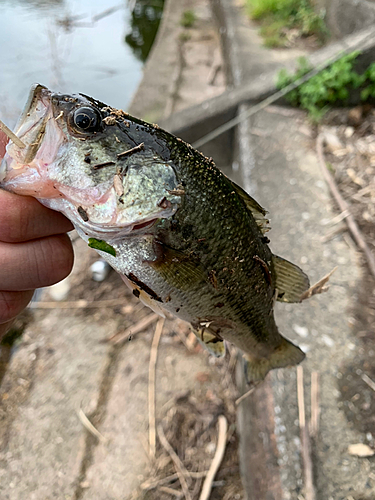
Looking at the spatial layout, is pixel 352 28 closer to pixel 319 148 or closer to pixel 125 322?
pixel 319 148

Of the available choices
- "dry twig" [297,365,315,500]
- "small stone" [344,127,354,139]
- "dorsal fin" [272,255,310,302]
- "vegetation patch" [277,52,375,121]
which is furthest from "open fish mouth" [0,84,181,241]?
"vegetation patch" [277,52,375,121]

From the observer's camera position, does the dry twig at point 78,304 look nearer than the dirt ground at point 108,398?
No

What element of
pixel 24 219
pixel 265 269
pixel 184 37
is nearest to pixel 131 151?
pixel 24 219

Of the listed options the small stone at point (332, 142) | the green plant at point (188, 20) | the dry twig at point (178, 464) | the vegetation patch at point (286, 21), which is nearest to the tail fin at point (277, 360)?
the dry twig at point (178, 464)

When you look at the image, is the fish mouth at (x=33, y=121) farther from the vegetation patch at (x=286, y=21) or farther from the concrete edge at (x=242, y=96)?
the vegetation patch at (x=286, y=21)

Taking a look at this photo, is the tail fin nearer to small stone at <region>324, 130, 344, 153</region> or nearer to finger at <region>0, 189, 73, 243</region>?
finger at <region>0, 189, 73, 243</region>

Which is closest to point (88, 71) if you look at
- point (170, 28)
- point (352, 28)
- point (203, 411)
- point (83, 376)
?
point (170, 28)

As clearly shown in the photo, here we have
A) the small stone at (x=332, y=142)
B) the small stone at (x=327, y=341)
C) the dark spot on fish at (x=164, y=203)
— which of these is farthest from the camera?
the small stone at (x=332, y=142)
